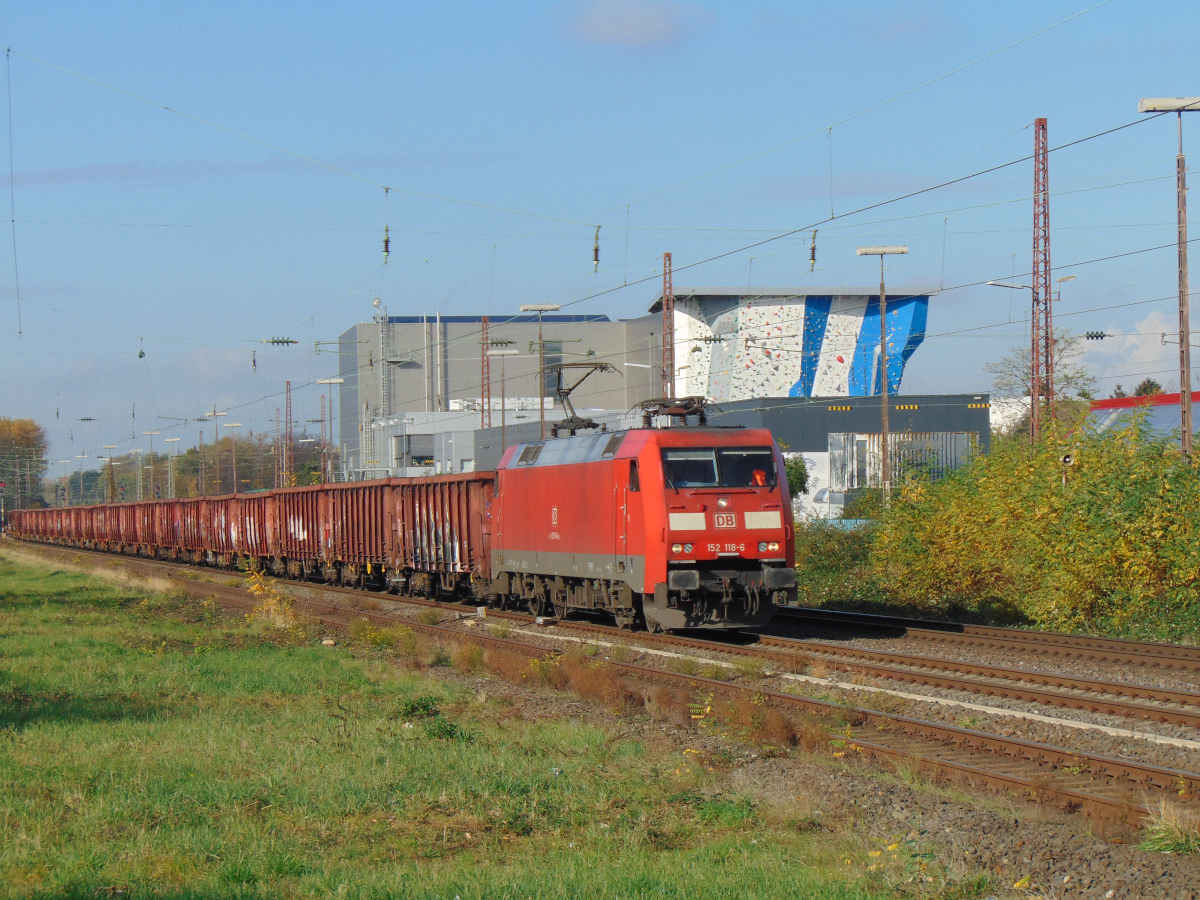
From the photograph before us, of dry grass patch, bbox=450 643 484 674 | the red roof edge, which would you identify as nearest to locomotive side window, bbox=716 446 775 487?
dry grass patch, bbox=450 643 484 674

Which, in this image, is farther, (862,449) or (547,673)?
(862,449)

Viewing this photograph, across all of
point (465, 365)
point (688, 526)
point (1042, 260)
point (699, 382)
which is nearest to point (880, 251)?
point (1042, 260)

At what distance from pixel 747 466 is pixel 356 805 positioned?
11.0 metres

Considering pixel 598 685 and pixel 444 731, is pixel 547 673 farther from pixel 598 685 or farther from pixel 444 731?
pixel 444 731

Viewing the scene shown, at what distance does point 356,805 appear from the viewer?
8.87 m

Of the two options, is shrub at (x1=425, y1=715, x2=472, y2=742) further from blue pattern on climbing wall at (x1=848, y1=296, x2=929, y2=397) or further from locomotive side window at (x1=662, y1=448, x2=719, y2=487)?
blue pattern on climbing wall at (x1=848, y1=296, x2=929, y2=397)

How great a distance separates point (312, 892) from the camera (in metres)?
6.74

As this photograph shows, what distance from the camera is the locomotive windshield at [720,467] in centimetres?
1820

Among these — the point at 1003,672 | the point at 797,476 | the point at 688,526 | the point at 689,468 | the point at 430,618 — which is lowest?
the point at 430,618

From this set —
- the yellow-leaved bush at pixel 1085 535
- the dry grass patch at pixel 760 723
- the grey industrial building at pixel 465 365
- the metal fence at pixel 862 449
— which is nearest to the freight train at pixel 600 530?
the yellow-leaved bush at pixel 1085 535

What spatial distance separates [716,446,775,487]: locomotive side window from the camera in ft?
60.7

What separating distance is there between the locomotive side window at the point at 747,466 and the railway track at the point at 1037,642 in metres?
3.93

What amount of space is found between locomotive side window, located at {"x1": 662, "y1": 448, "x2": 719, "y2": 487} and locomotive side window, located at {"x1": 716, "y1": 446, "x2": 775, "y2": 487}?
0.18 metres

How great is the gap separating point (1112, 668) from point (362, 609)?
18.2 m
